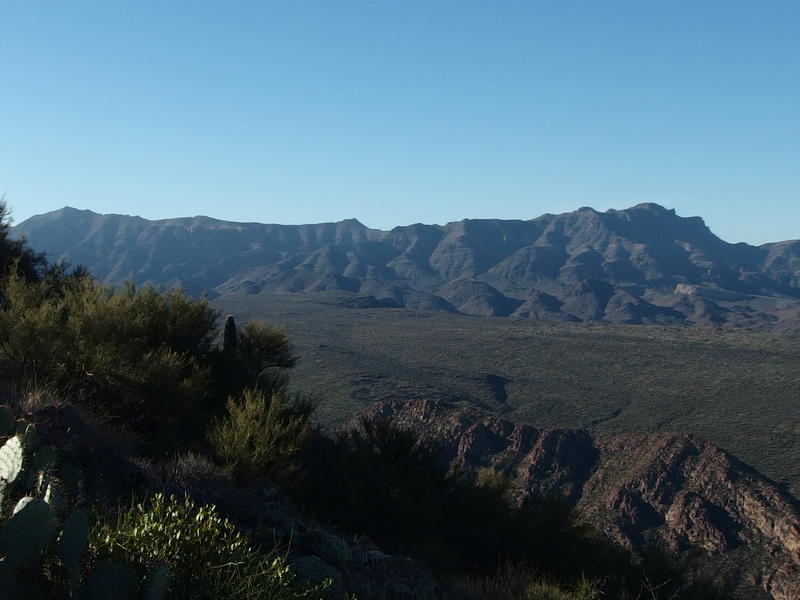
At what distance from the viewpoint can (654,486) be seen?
34719 mm

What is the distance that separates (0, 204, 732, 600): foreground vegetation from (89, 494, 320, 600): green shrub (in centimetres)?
1

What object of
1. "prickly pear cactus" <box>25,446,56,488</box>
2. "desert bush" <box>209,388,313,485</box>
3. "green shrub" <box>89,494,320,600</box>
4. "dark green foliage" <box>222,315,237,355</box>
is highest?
"prickly pear cactus" <box>25,446,56,488</box>

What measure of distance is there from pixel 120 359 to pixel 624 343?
65.3 m

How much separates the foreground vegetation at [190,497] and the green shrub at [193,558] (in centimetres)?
1

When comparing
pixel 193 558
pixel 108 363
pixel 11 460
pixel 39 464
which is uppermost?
pixel 11 460

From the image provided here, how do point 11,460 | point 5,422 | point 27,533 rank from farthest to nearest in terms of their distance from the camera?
point 5,422, point 11,460, point 27,533

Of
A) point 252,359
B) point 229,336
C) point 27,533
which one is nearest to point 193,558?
point 27,533

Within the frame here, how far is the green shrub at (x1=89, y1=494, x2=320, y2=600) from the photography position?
16.0 feet

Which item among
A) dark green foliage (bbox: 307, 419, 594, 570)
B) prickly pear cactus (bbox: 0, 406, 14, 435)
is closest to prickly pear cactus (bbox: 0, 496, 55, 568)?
prickly pear cactus (bbox: 0, 406, 14, 435)

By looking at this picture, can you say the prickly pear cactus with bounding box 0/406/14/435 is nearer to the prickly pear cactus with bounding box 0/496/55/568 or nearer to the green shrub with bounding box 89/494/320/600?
the green shrub with bounding box 89/494/320/600

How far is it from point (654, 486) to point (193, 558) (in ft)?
108

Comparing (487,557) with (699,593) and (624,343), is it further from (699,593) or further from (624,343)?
(624,343)

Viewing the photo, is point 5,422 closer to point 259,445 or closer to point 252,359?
point 259,445

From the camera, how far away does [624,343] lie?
74.8m
